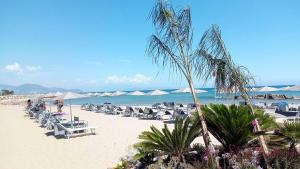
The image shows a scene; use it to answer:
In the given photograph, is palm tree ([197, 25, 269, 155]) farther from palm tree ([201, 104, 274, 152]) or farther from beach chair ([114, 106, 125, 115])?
beach chair ([114, 106, 125, 115])

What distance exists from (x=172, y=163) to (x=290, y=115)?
12.3 metres

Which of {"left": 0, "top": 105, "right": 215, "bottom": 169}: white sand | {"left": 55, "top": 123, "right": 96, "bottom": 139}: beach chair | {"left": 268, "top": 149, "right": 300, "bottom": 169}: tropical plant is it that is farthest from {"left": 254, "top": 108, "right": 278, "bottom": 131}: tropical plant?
{"left": 55, "top": 123, "right": 96, "bottom": 139}: beach chair

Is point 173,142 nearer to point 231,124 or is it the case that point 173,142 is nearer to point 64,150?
point 231,124

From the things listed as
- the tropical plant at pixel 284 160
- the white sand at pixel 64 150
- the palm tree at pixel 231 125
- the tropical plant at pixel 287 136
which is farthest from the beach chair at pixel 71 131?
the tropical plant at pixel 284 160

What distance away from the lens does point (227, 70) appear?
612 centimetres

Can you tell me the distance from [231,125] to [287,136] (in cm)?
144

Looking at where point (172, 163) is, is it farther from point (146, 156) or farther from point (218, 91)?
point (218, 91)

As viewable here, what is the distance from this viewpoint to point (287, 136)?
6.11m

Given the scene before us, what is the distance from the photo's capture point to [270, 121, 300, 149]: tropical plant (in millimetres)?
5941

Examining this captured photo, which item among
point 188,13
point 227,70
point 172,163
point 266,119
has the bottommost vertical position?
point 172,163

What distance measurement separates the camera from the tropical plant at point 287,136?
5.94 meters

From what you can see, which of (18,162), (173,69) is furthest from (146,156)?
(18,162)

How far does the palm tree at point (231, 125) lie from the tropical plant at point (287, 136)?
2.87 ft

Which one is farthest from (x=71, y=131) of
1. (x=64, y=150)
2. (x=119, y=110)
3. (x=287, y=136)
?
(x=119, y=110)
